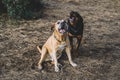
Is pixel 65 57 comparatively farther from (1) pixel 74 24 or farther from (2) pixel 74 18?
(2) pixel 74 18

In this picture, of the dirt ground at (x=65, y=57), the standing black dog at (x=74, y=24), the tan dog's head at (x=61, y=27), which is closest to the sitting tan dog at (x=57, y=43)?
the tan dog's head at (x=61, y=27)

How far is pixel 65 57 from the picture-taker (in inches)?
279

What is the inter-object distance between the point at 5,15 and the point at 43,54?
11.5ft

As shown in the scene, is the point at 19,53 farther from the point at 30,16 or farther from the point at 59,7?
the point at 59,7

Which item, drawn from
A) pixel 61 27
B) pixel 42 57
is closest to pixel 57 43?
pixel 61 27

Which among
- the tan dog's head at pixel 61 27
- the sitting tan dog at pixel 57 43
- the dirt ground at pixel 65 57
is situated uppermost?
the tan dog's head at pixel 61 27

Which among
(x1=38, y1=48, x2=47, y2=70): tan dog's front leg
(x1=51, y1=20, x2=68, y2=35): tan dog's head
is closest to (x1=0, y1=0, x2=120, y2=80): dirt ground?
(x1=38, y1=48, x2=47, y2=70): tan dog's front leg

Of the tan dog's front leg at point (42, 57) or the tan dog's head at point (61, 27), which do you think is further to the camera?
the tan dog's front leg at point (42, 57)

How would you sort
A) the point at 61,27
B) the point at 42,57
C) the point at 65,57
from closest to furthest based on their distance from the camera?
the point at 61,27 → the point at 42,57 → the point at 65,57

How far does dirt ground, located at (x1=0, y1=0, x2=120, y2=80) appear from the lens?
645cm

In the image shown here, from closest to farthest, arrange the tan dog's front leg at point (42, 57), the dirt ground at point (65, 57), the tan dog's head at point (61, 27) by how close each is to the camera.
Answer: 1. the tan dog's head at point (61, 27)
2. the dirt ground at point (65, 57)
3. the tan dog's front leg at point (42, 57)

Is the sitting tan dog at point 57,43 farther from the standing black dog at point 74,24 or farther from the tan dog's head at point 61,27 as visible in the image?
the standing black dog at point 74,24

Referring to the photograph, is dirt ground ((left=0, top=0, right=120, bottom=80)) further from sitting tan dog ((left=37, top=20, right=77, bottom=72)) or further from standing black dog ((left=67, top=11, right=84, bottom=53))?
standing black dog ((left=67, top=11, right=84, bottom=53))

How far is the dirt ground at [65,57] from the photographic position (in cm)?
645
